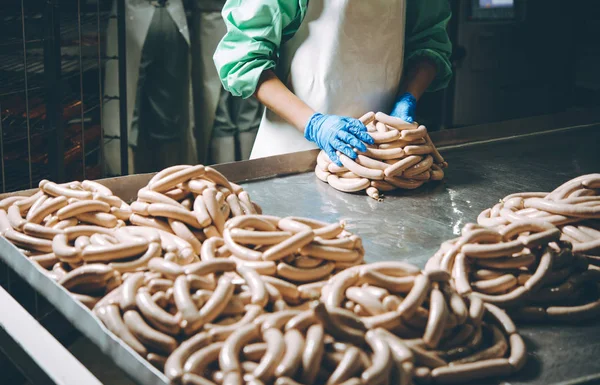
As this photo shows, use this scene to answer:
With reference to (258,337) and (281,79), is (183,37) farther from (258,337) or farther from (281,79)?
(258,337)

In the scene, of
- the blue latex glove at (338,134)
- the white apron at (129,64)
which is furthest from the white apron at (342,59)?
the white apron at (129,64)

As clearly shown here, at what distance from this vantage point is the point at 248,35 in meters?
3.15

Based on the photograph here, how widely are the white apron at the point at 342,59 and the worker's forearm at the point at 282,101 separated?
146mm

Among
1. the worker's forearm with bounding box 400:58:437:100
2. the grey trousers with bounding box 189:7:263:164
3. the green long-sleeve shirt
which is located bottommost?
the grey trousers with bounding box 189:7:263:164

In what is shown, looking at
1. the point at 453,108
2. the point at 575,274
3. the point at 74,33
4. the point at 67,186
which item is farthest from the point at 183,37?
the point at 575,274

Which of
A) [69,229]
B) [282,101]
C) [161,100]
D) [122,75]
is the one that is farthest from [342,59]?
[161,100]

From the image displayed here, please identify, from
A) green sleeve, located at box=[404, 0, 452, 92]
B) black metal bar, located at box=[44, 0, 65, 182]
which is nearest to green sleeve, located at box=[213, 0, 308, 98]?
green sleeve, located at box=[404, 0, 452, 92]

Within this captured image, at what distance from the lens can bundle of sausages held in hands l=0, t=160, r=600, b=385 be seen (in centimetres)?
135

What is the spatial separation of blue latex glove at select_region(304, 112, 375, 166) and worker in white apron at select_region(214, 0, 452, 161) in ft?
0.04

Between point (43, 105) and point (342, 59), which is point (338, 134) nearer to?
point (342, 59)

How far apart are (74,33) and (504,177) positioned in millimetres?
2779

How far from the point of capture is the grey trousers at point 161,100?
4.82 metres

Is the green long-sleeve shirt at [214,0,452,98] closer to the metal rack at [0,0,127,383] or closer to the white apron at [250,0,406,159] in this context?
the white apron at [250,0,406,159]

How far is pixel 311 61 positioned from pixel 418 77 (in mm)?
584
